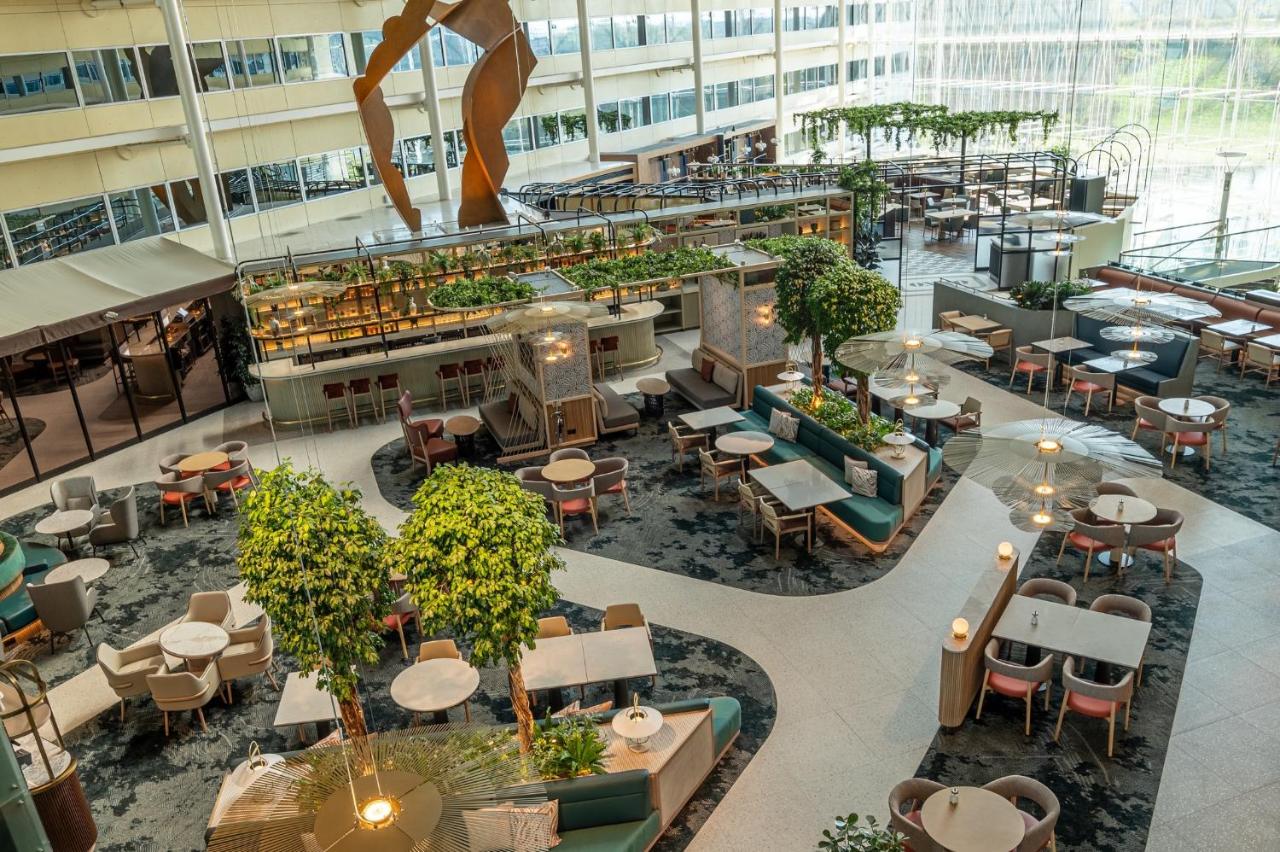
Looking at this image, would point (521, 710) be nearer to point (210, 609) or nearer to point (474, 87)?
point (210, 609)

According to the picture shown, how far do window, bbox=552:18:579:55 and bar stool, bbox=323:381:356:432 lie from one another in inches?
629

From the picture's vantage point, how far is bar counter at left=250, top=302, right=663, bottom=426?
52.5ft

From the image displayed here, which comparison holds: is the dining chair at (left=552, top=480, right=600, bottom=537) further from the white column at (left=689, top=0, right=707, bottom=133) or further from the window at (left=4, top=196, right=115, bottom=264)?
the white column at (left=689, top=0, right=707, bottom=133)

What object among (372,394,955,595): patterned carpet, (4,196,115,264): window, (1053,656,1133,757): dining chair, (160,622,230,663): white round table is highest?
(4,196,115,264): window

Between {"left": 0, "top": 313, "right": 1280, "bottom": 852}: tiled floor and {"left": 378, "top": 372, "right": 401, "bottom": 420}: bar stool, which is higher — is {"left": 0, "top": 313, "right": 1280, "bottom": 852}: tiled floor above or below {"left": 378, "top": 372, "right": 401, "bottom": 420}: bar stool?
below

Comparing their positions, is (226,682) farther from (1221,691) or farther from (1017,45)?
(1017,45)

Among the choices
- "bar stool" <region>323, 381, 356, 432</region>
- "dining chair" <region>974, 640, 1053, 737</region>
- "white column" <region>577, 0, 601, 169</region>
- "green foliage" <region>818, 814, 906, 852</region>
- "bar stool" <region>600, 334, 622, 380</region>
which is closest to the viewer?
"green foliage" <region>818, 814, 906, 852</region>

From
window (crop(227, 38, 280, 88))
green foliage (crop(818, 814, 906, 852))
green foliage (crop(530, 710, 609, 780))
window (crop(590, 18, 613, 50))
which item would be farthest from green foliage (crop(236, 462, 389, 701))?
window (crop(590, 18, 613, 50))

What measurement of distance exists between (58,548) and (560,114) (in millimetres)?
20172

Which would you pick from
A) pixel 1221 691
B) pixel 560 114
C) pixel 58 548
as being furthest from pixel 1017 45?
pixel 58 548

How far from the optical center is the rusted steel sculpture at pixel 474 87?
1633 cm

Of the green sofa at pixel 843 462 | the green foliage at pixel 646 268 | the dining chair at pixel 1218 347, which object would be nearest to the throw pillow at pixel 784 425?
the green sofa at pixel 843 462

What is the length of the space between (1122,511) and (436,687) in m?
7.42

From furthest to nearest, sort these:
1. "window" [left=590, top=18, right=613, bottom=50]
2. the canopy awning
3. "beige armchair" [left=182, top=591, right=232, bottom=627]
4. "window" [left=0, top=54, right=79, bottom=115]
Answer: "window" [left=590, top=18, right=613, bottom=50], "window" [left=0, top=54, right=79, bottom=115], the canopy awning, "beige armchair" [left=182, top=591, right=232, bottom=627]
